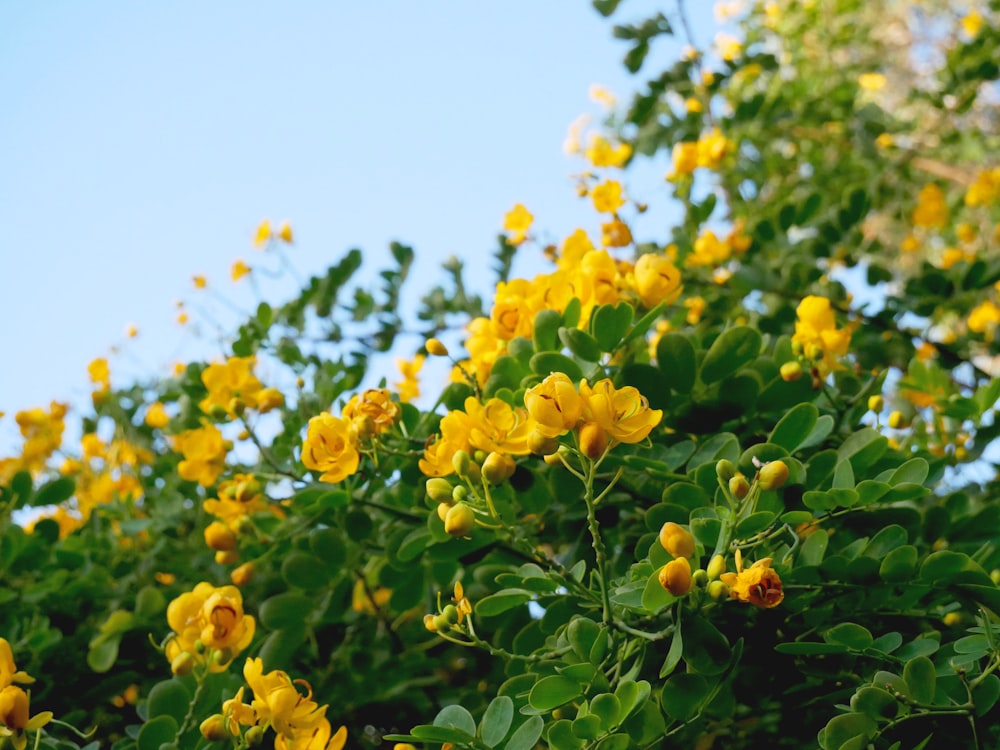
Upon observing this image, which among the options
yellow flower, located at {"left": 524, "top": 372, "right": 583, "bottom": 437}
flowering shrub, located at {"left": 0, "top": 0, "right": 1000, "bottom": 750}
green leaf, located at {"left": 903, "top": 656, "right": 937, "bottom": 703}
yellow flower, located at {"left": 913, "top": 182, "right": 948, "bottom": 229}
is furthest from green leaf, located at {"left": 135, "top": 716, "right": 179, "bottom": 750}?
yellow flower, located at {"left": 913, "top": 182, "right": 948, "bottom": 229}

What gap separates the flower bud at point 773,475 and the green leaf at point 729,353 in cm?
27

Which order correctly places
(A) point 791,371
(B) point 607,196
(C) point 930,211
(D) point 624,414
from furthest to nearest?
(C) point 930,211 → (B) point 607,196 → (A) point 791,371 → (D) point 624,414

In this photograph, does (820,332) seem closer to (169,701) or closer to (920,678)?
(920,678)

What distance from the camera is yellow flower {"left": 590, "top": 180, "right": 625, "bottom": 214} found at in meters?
1.57

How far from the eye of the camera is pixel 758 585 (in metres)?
0.80

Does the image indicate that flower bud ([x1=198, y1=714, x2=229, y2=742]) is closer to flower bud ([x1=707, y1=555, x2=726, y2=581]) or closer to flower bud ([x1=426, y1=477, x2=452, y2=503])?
flower bud ([x1=426, y1=477, x2=452, y2=503])

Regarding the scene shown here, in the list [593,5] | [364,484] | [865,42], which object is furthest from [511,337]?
[865,42]

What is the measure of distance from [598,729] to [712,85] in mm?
1696

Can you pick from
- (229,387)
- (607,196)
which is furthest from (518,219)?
(229,387)

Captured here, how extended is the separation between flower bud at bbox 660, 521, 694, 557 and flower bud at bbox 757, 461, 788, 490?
3.6 inches

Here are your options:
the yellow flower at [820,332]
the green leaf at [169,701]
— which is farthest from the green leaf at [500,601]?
the yellow flower at [820,332]

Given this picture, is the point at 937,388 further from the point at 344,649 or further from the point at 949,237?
the point at 949,237

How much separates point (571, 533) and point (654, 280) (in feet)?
1.09

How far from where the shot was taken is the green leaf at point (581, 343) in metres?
1.04
